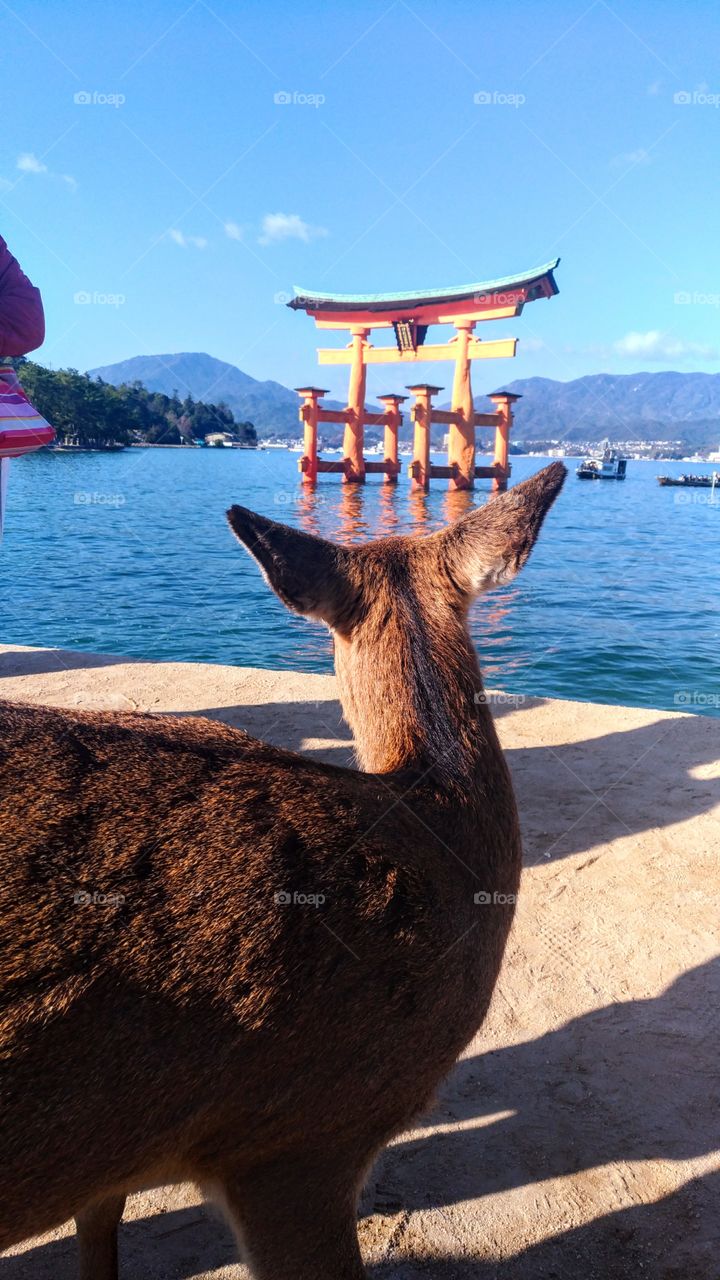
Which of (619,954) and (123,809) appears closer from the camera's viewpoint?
(123,809)

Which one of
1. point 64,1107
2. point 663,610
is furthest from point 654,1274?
point 663,610

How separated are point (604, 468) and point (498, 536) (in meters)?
94.8

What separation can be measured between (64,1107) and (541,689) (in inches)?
537

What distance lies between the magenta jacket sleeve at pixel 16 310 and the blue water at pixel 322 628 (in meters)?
2.73

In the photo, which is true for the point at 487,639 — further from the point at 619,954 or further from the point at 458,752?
the point at 458,752

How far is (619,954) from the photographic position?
3.90 meters

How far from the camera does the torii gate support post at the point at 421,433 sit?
1647 inches

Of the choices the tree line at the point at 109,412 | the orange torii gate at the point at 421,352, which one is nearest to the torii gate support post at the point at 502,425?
the orange torii gate at the point at 421,352

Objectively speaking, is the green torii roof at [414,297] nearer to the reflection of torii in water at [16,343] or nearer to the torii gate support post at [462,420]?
the torii gate support post at [462,420]

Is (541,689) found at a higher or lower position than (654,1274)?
lower

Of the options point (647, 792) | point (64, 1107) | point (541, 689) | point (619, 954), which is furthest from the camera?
point (541, 689)

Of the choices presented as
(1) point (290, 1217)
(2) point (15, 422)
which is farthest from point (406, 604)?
(2) point (15, 422)

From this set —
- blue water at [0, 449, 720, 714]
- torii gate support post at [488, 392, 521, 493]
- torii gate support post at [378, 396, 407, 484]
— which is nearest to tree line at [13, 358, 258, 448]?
blue water at [0, 449, 720, 714]

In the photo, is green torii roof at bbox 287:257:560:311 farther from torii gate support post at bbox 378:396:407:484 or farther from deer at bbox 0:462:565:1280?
deer at bbox 0:462:565:1280
